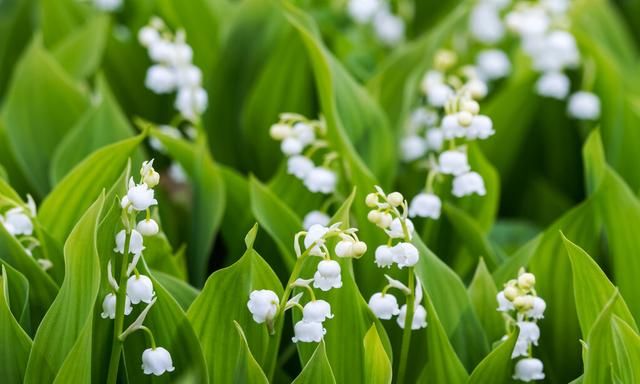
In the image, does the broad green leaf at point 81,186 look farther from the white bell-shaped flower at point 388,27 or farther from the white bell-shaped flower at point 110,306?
the white bell-shaped flower at point 388,27

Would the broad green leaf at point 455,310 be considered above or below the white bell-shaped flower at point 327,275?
below

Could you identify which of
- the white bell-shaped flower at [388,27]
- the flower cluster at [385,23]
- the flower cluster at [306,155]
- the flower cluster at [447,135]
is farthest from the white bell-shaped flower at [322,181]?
the white bell-shaped flower at [388,27]

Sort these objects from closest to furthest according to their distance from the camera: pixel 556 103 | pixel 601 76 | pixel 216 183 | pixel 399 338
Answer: pixel 399 338
pixel 216 183
pixel 601 76
pixel 556 103

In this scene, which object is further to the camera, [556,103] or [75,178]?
[556,103]

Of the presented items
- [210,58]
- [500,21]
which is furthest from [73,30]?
[500,21]

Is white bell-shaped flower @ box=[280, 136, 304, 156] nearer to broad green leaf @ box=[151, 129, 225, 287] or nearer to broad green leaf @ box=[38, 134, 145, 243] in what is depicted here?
broad green leaf @ box=[151, 129, 225, 287]

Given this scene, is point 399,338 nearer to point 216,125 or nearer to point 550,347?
point 550,347

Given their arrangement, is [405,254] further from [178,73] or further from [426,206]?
[178,73]

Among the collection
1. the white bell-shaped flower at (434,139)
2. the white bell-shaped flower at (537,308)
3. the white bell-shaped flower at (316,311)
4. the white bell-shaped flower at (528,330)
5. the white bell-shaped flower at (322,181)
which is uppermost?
the white bell-shaped flower at (316,311)
